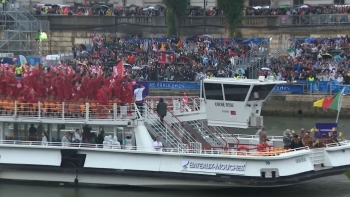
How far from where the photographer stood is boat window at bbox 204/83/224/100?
1212 inches

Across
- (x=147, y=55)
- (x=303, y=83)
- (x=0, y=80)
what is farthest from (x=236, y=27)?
(x=0, y=80)

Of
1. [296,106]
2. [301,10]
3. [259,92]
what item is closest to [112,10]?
[301,10]

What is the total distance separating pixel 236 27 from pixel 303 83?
12757mm

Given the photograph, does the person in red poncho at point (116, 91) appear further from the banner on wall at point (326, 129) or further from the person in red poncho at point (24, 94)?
the banner on wall at point (326, 129)

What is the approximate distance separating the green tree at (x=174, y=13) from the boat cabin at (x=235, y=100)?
108ft

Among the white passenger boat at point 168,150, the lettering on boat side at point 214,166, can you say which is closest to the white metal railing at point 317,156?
the white passenger boat at point 168,150

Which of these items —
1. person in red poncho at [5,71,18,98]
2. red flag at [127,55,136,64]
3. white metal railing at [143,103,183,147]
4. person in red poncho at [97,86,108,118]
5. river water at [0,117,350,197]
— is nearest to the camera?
river water at [0,117,350,197]

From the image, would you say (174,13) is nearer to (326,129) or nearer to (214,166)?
(326,129)

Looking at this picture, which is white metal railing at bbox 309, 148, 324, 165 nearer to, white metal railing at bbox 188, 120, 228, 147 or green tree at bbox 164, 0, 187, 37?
white metal railing at bbox 188, 120, 228, 147

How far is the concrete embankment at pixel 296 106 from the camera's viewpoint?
4981 cm

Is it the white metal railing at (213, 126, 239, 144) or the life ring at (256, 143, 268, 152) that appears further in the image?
the white metal railing at (213, 126, 239, 144)

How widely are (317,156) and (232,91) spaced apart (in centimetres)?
314

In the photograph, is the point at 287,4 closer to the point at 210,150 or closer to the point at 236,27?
the point at 236,27

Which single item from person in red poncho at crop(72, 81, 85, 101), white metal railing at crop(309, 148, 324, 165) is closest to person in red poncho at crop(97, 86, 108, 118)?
person in red poncho at crop(72, 81, 85, 101)
